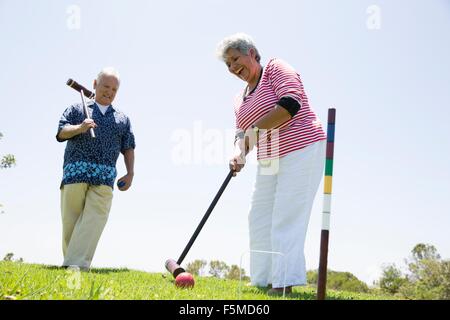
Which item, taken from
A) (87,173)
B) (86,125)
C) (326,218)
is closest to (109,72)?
(86,125)

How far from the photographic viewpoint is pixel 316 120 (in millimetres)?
3730

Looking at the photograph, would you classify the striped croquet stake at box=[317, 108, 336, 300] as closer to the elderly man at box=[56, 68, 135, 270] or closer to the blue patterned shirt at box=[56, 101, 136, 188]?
the elderly man at box=[56, 68, 135, 270]

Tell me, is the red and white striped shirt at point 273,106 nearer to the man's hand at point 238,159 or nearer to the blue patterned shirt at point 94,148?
the man's hand at point 238,159

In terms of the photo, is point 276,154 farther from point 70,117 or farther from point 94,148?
point 70,117

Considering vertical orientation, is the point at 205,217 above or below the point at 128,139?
below

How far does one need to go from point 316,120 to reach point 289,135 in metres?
0.29

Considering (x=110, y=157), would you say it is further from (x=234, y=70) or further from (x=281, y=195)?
(x=281, y=195)

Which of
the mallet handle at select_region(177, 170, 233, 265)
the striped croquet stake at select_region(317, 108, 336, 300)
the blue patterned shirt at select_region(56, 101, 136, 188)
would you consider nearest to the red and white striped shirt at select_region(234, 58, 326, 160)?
the mallet handle at select_region(177, 170, 233, 265)

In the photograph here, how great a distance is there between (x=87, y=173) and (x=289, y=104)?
2236 mm

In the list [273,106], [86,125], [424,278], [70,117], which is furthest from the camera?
[424,278]

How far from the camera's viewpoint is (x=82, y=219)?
4.70m

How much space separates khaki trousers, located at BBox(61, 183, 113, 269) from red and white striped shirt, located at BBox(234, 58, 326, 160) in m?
1.81

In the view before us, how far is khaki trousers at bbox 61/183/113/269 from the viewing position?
4.65m
